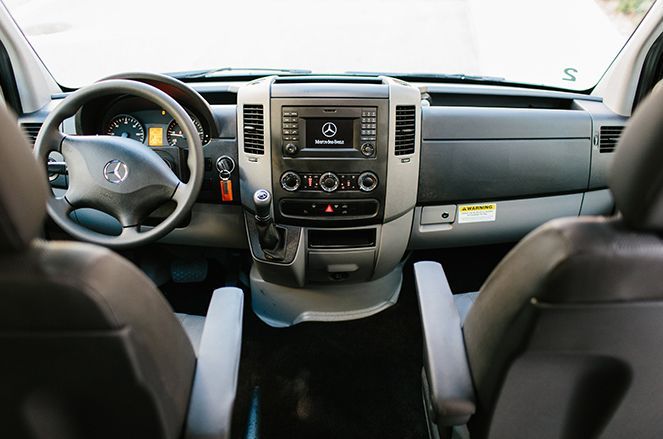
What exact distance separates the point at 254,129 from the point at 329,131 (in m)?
0.29

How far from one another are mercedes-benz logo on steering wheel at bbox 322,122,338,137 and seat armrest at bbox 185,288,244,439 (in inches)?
27.6

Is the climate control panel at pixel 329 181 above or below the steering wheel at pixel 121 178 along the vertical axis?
below

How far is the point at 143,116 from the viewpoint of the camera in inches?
77.4

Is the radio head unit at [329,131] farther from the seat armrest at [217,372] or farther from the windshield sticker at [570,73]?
the windshield sticker at [570,73]

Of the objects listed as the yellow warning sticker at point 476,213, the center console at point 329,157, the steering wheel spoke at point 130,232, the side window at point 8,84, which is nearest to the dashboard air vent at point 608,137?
the yellow warning sticker at point 476,213

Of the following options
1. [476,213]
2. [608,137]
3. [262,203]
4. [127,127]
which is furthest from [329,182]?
[608,137]

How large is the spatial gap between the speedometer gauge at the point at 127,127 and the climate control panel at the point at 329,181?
0.60m

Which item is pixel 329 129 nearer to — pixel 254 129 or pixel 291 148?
pixel 291 148

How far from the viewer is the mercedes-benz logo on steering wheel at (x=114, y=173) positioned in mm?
1591

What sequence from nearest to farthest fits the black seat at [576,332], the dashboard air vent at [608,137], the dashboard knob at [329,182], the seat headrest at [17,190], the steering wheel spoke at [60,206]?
the seat headrest at [17,190] < the black seat at [576,332] < the steering wheel spoke at [60,206] < the dashboard knob at [329,182] < the dashboard air vent at [608,137]

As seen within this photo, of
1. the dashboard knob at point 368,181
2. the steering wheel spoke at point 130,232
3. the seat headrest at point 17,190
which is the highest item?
the seat headrest at point 17,190

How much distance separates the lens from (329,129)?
71.5 inches

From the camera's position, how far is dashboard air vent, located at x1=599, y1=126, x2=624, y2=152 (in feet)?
6.91

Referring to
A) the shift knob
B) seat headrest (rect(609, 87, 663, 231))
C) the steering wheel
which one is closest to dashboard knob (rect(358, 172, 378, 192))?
the shift knob
